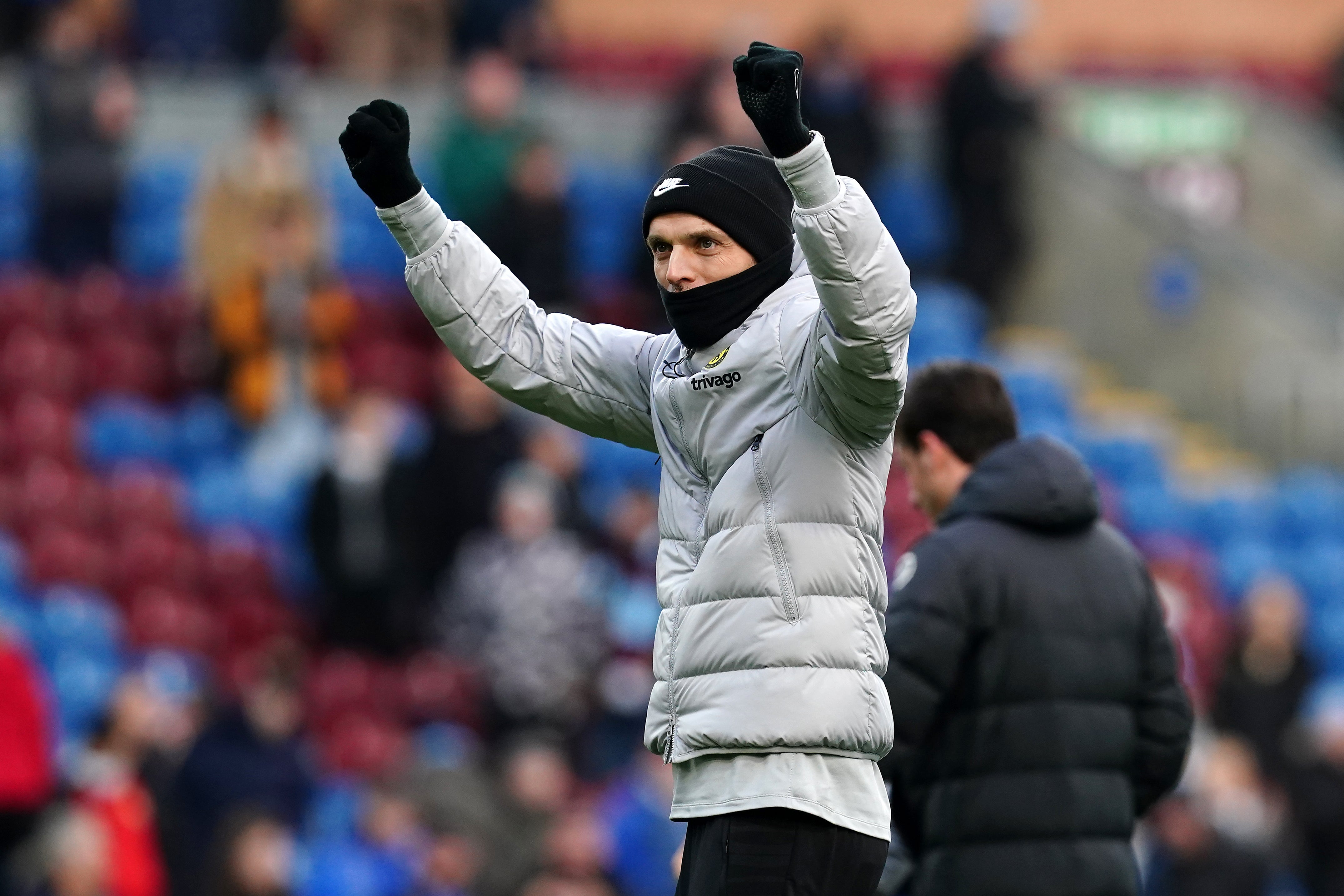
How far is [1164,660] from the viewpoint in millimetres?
4711

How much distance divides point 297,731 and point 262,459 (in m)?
1.59

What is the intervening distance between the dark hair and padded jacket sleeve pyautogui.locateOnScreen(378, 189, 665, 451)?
3.16 ft

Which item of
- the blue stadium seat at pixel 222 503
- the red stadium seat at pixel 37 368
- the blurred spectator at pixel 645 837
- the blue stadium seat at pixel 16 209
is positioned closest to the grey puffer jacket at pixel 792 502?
the blurred spectator at pixel 645 837

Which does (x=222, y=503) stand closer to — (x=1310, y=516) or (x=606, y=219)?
(x=606, y=219)

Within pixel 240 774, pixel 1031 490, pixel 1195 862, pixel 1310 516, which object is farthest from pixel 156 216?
pixel 1031 490

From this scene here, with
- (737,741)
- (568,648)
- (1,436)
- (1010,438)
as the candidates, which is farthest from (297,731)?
(737,741)

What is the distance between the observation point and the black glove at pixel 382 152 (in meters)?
3.73

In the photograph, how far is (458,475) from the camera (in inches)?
391

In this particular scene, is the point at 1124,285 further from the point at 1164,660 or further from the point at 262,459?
the point at 1164,660

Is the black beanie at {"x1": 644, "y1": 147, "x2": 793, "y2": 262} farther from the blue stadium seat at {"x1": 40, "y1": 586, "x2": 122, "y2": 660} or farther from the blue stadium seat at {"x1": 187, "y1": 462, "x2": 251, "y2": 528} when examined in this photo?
the blue stadium seat at {"x1": 187, "y1": 462, "x2": 251, "y2": 528}

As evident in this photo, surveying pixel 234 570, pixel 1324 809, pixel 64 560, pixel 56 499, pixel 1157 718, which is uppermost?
pixel 1157 718

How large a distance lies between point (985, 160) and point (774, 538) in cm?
1028

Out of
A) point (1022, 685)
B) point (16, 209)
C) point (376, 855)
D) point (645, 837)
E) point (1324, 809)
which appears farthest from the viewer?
point (16, 209)

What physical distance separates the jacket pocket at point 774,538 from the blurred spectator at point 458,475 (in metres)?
6.37
